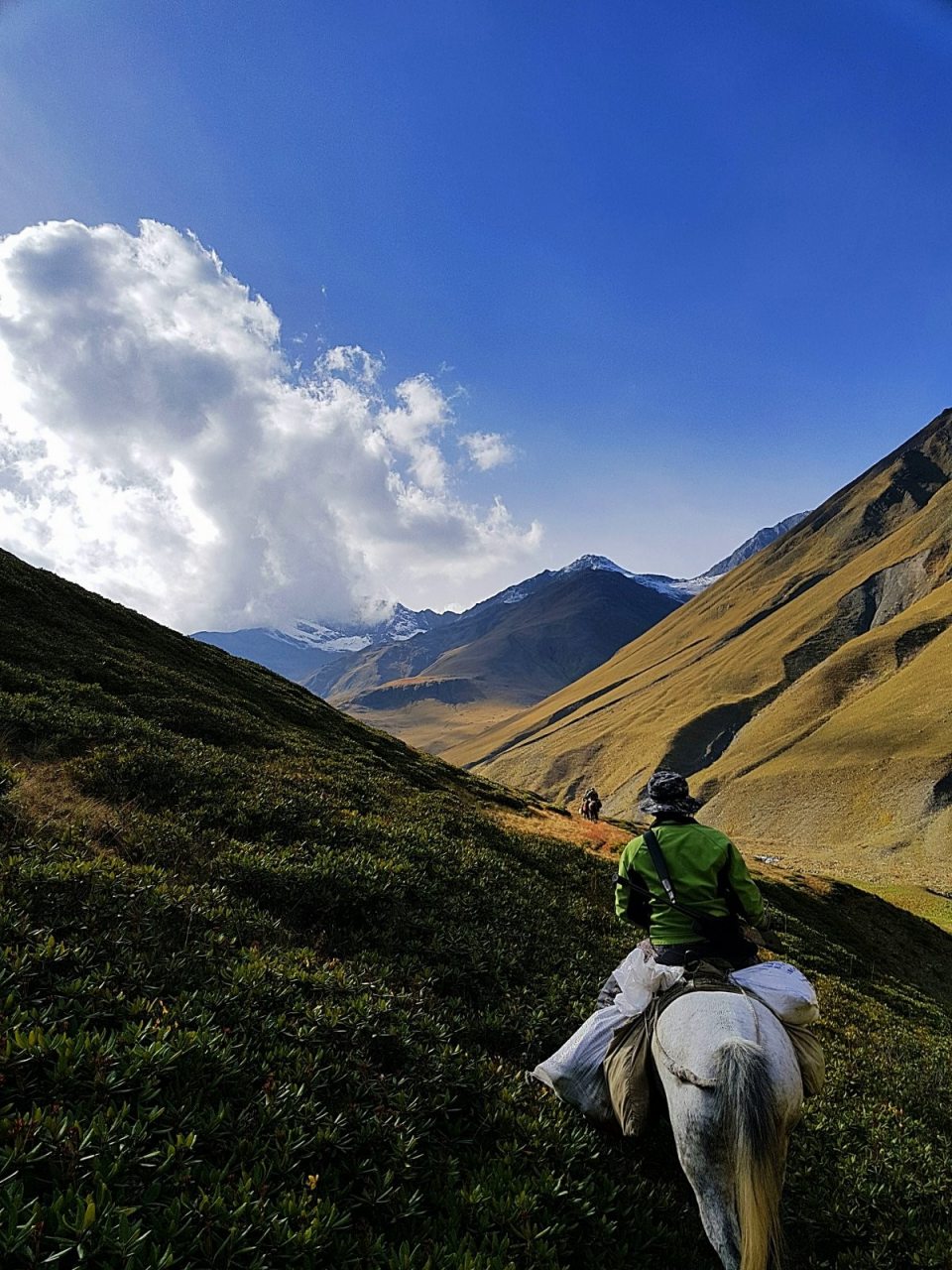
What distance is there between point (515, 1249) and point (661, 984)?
2884 mm

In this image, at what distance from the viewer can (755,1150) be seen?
497cm

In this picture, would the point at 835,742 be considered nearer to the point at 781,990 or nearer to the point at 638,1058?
the point at 781,990

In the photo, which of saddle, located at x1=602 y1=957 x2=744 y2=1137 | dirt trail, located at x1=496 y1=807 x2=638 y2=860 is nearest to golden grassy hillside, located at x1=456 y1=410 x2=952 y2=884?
dirt trail, located at x1=496 y1=807 x2=638 y2=860

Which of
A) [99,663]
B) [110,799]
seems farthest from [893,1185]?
[99,663]

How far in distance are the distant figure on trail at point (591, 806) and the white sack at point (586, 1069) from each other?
121 feet

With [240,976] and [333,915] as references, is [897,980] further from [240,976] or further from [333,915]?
[240,976]

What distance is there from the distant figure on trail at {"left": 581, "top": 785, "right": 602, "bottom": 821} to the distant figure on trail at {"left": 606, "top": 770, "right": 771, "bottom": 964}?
3655 centimetres

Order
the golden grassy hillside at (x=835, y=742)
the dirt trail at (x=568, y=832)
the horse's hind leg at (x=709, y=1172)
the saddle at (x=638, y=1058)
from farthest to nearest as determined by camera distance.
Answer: the golden grassy hillside at (x=835, y=742) < the dirt trail at (x=568, y=832) < the saddle at (x=638, y=1058) < the horse's hind leg at (x=709, y=1172)

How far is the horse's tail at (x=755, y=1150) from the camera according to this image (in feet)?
16.1

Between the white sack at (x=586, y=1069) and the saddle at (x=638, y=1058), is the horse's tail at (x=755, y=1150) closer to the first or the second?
the saddle at (x=638, y=1058)

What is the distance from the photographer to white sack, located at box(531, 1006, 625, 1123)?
689 centimetres

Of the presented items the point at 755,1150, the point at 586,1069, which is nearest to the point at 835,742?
the point at 586,1069

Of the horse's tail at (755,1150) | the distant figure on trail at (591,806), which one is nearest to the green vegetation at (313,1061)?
the horse's tail at (755,1150)

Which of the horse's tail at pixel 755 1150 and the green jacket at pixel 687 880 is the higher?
the green jacket at pixel 687 880
